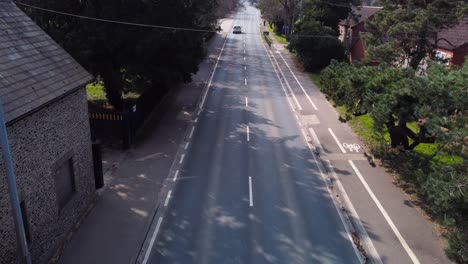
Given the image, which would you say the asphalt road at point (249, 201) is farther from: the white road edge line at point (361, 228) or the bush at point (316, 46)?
the bush at point (316, 46)

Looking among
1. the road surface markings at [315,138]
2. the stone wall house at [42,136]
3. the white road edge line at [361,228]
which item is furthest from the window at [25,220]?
the road surface markings at [315,138]

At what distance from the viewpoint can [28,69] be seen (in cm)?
1243

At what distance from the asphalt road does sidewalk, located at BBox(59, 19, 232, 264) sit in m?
0.75

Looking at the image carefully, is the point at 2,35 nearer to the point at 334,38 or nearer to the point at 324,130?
the point at 324,130

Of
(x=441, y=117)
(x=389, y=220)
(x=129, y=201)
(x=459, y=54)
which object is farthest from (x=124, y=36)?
(x=459, y=54)

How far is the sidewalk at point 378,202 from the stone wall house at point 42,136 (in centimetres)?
1031

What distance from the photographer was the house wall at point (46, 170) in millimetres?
10438

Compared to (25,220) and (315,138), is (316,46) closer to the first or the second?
(315,138)

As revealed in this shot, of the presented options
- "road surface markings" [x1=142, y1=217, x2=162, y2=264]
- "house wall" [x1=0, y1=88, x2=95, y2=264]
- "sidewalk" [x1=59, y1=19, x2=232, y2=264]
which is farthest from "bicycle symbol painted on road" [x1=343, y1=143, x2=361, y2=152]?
"house wall" [x1=0, y1=88, x2=95, y2=264]

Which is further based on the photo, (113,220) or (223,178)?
(223,178)

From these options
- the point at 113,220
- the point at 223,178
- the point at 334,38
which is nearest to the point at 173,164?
the point at 223,178

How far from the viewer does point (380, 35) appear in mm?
28281

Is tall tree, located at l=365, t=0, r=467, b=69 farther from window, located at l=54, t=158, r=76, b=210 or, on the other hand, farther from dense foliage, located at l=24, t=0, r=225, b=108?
window, located at l=54, t=158, r=76, b=210

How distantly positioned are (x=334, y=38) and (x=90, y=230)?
115 ft
